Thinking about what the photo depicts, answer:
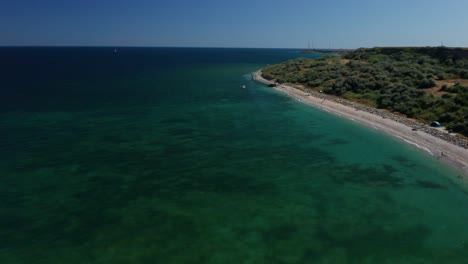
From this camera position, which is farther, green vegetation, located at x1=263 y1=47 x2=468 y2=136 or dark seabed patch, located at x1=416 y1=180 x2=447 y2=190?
green vegetation, located at x1=263 y1=47 x2=468 y2=136

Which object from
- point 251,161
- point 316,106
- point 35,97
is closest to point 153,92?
point 35,97

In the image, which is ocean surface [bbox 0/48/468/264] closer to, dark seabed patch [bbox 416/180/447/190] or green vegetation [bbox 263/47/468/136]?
dark seabed patch [bbox 416/180/447/190]

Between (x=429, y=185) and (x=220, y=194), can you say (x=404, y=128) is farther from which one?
(x=220, y=194)

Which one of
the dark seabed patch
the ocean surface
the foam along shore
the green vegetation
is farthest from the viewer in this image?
the green vegetation

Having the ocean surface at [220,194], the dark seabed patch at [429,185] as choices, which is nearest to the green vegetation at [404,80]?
the ocean surface at [220,194]

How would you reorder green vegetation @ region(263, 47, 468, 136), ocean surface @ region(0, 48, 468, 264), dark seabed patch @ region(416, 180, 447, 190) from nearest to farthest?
1. ocean surface @ region(0, 48, 468, 264)
2. dark seabed patch @ region(416, 180, 447, 190)
3. green vegetation @ region(263, 47, 468, 136)

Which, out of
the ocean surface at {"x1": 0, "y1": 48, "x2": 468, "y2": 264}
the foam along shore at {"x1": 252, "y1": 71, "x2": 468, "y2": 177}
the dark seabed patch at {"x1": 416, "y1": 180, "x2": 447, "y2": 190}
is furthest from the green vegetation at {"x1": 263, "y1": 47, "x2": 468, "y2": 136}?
the dark seabed patch at {"x1": 416, "y1": 180, "x2": 447, "y2": 190}

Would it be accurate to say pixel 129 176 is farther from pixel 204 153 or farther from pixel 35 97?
pixel 35 97
